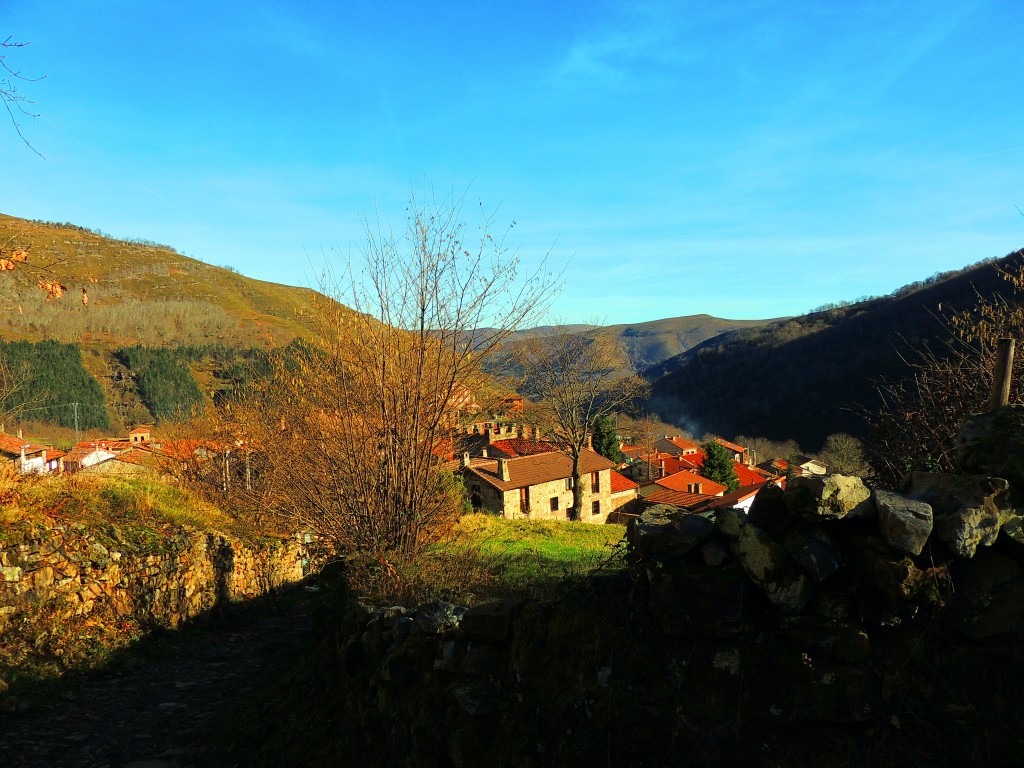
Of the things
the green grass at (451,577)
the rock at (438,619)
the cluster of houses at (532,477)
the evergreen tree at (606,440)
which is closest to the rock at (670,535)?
the green grass at (451,577)

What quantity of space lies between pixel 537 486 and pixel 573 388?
24.4ft

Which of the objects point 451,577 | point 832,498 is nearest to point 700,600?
point 832,498

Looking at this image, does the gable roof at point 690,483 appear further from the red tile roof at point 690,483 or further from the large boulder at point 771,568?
the large boulder at point 771,568

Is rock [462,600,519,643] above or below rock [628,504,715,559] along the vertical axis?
below

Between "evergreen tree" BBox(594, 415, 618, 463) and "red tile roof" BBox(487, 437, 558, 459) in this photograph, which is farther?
"evergreen tree" BBox(594, 415, 618, 463)

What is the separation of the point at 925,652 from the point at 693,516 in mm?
1239

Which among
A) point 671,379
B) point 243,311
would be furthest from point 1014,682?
point 243,311

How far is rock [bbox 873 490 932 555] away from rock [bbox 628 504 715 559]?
855mm

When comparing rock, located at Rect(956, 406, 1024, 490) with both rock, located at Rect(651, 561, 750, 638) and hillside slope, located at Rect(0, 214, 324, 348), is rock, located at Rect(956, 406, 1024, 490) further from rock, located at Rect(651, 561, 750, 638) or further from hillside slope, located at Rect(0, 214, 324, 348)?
hillside slope, located at Rect(0, 214, 324, 348)

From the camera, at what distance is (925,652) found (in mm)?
2852

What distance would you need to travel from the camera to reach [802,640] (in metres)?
2.94

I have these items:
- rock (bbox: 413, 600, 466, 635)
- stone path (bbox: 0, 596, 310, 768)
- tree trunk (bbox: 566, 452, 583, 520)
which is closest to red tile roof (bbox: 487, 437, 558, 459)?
tree trunk (bbox: 566, 452, 583, 520)

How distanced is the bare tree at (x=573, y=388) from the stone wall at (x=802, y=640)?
25504 mm

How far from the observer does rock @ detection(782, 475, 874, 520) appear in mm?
3006
